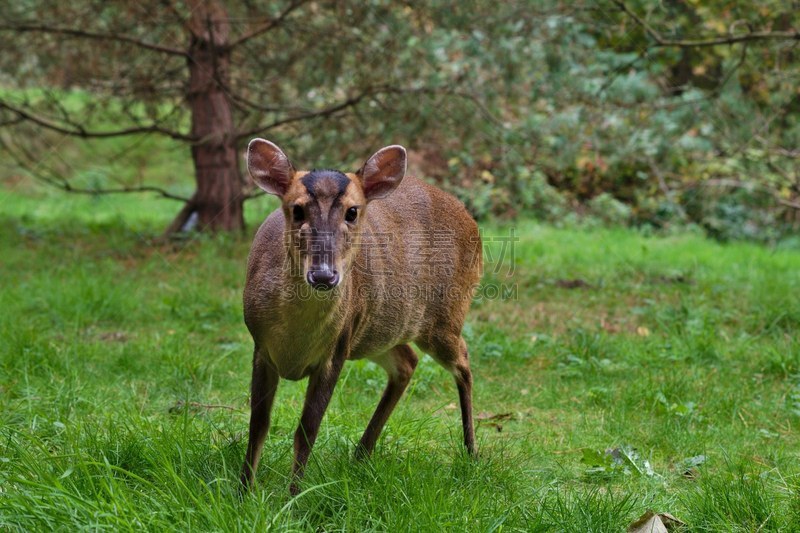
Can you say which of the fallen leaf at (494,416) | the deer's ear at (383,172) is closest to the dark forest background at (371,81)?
the fallen leaf at (494,416)

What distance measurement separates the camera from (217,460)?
336 centimetres

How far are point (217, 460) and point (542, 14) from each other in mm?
5559

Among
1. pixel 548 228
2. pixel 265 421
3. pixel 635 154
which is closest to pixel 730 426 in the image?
pixel 265 421

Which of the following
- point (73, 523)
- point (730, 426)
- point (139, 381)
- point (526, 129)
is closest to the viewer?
point (73, 523)

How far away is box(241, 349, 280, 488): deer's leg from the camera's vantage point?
3305 millimetres

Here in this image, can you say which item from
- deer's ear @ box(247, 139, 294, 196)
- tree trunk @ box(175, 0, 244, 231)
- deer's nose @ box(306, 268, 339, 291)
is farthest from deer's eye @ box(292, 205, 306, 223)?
tree trunk @ box(175, 0, 244, 231)

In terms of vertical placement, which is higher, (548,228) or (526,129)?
(526,129)

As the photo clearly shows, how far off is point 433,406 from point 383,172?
168cm

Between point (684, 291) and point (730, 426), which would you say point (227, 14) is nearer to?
point (684, 291)

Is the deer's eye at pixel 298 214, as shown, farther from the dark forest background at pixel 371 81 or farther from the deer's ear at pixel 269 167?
the dark forest background at pixel 371 81

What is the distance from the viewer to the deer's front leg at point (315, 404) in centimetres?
329

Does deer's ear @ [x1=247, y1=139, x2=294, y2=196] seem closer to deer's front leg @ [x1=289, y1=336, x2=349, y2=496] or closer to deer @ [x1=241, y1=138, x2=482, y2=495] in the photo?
deer @ [x1=241, y1=138, x2=482, y2=495]

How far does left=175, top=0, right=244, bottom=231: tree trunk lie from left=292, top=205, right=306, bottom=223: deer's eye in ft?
18.3

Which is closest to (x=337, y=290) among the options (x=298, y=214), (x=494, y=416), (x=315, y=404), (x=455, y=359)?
(x=298, y=214)
